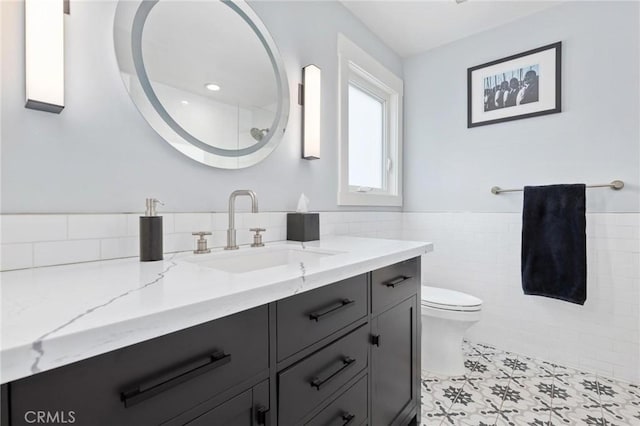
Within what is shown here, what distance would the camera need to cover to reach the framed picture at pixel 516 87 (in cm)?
209

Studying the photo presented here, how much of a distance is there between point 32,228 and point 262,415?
2.60 ft

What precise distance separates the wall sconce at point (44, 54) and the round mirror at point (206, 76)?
17cm

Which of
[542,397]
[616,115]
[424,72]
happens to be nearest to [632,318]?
[542,397]

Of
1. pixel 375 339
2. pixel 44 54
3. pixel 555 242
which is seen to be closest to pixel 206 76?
pixel 44 54

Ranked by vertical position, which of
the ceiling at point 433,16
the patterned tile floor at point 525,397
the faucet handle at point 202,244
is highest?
the ceiling at point 433,16

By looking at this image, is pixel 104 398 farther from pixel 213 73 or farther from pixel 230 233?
pixel 213 73

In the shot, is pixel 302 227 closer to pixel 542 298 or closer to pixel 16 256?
pixel 16 256

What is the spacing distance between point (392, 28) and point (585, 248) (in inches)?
78.6

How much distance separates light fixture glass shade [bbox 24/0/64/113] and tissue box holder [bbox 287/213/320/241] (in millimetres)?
975

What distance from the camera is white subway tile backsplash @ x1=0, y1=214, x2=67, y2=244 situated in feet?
2.64

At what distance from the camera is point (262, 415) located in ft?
2.32

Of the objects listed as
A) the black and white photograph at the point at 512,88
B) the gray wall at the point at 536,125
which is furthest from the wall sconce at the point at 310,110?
the black and white photograph at the point at 512,88

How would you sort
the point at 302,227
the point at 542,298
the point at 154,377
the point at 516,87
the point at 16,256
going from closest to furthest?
the point at 154,377
the point at 16,256
the point at 302,227
the point at 542,298
the point at 516,87

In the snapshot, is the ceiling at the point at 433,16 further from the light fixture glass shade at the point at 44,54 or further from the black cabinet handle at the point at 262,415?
the black cabinet handle at the point at 262,415
